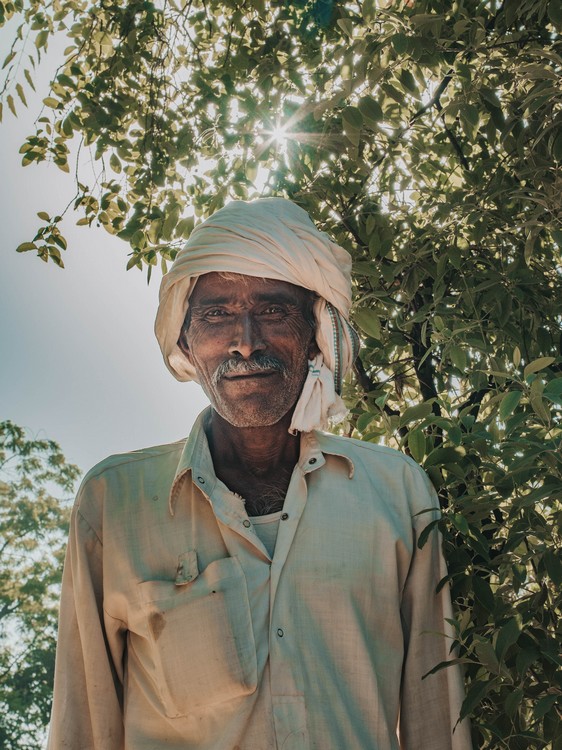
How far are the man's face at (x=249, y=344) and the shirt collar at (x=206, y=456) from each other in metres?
0.09

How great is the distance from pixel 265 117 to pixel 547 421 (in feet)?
6.10

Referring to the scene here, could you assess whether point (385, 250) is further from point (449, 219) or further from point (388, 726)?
point (388, 726)

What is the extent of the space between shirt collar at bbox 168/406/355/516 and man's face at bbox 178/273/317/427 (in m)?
0.09

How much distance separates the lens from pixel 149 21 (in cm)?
423

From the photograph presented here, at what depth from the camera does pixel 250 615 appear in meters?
2.39

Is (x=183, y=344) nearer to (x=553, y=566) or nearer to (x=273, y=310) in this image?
(x=273, y=310)

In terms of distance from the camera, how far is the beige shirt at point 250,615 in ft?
7.70

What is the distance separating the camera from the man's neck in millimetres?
2701

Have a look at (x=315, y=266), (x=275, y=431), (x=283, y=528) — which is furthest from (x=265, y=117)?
(x=283, y=528)

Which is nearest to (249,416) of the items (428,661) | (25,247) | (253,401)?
(253,401)

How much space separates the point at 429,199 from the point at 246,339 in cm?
113

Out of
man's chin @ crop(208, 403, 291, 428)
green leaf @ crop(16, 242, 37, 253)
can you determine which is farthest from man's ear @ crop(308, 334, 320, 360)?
green leaf @ crop(16, 242, 37, 253)

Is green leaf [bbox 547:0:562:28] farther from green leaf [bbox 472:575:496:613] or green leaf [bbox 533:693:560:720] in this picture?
green leaf [bbox 533:693:560:720]

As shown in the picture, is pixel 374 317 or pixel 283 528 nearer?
pixel 283 528
